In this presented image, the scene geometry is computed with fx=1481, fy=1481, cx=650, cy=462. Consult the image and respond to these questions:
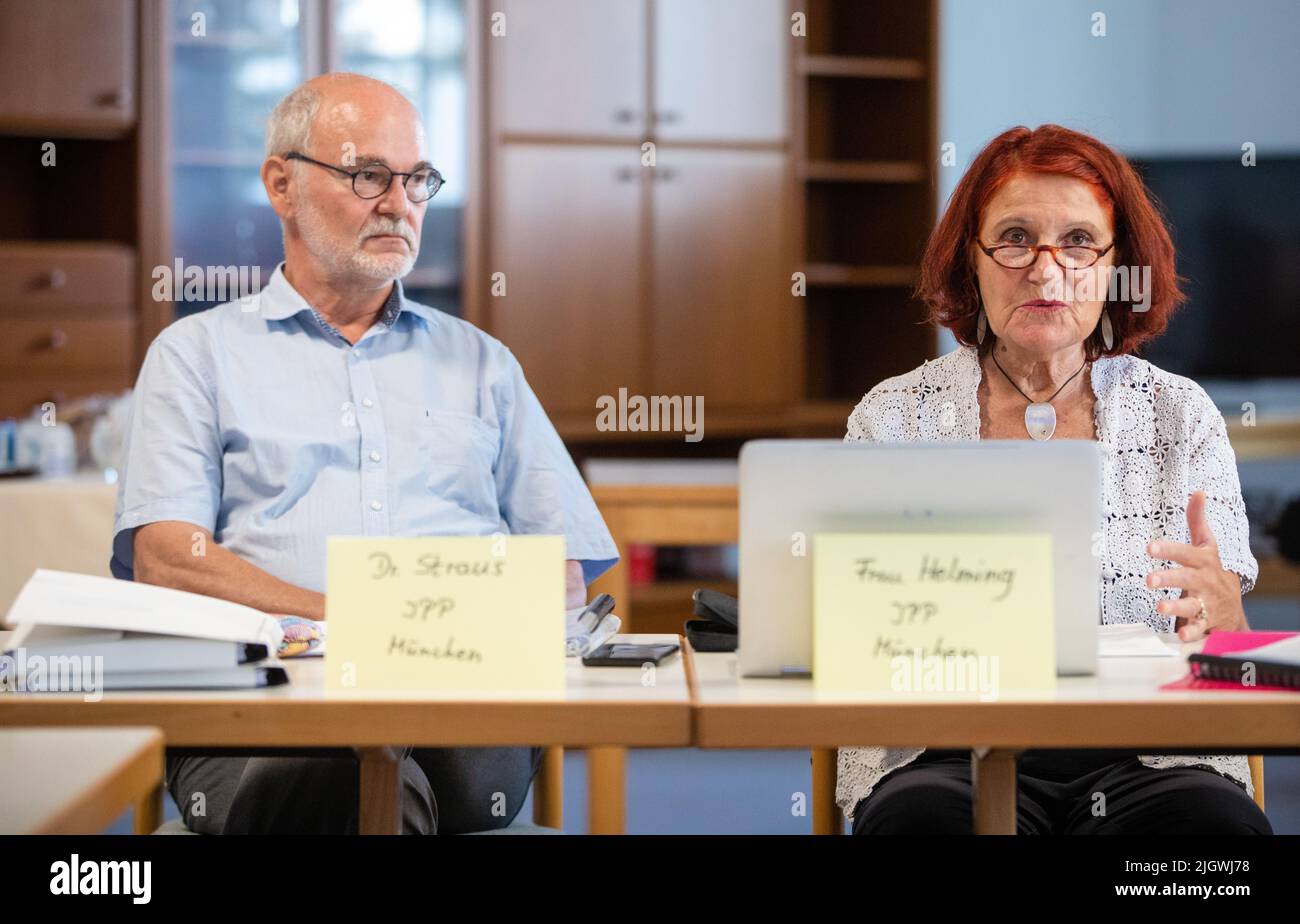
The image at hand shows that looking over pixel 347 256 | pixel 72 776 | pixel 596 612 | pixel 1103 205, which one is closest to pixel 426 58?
pixel 347 256

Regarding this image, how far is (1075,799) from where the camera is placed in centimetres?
144

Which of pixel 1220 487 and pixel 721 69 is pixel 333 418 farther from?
pixel 721 69

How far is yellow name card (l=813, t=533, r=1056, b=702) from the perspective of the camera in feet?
3.61

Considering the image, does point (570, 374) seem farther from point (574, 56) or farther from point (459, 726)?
point (459, 726)

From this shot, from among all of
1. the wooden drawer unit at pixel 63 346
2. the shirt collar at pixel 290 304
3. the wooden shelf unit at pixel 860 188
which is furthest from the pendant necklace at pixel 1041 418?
the wooden drawer unit at pixel 63 346

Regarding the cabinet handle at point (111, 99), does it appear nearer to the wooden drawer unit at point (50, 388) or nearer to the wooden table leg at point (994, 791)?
the wooden drawer unit at point (50, 388)

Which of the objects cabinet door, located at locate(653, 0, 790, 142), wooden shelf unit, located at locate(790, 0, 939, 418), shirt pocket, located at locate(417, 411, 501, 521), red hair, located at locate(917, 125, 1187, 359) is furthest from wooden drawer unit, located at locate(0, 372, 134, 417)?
red hair, located at locate(917, 125, 1187, 359)

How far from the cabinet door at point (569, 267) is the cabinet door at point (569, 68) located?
0.07 meters

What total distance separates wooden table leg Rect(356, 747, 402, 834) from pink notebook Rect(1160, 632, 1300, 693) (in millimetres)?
612

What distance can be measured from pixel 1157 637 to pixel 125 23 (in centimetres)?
304

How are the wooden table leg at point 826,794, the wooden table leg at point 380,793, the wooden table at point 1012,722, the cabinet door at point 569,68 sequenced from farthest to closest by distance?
1. the cabinet door at point 569,68
2. the wooden table leg at point 826,794
3. the wooden table leg at point 380,793
4. the wooden table at point 1012,722

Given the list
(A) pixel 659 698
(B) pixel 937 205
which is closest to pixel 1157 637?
(A) pixel 659 698

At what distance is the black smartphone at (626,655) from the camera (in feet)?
4.06
